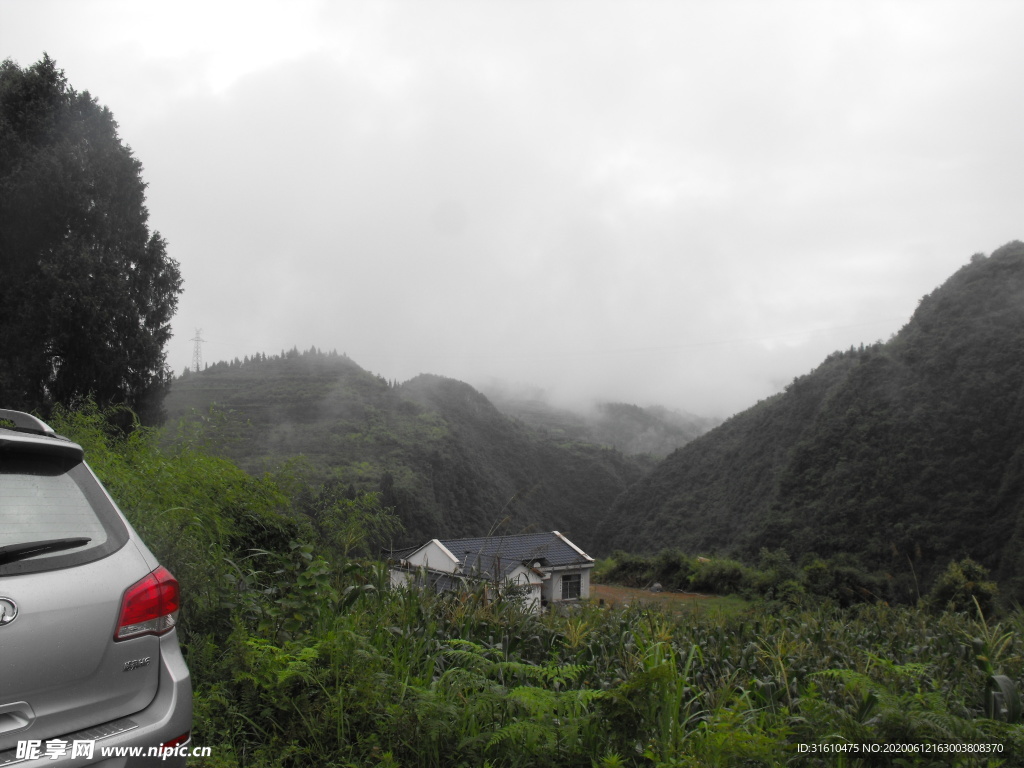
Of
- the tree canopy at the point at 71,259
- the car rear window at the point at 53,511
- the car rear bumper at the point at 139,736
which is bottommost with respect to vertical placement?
the car rear bumper at the point at 139,736

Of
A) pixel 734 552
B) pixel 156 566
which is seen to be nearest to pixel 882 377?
pixel 734 552

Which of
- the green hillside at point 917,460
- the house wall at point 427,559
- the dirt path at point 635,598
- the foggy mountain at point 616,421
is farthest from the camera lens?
the foggy mountain at point 616,421

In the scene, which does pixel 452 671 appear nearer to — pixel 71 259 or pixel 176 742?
pixel 176 742

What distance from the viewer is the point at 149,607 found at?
203cm

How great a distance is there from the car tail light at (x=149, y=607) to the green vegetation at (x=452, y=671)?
967 millimetres

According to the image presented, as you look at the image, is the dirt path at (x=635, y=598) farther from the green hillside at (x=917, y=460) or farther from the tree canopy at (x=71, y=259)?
the green hillside at (x=917, y=460)

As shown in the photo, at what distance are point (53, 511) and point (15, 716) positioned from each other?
0.57 meters

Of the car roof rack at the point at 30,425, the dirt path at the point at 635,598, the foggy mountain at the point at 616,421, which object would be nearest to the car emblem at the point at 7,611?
the car roof rack at the point at 30,425

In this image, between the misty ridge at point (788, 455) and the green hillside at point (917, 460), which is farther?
the misty ridge at point (788, 455)

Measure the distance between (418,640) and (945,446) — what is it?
5183 centimetres

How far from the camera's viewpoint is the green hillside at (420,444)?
49.2 metres

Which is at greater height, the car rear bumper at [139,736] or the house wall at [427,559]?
the car rear bumper at [139,736]

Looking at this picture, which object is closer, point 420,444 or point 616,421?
point 420,444

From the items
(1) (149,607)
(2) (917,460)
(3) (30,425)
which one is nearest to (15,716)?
(1) (149,607)
